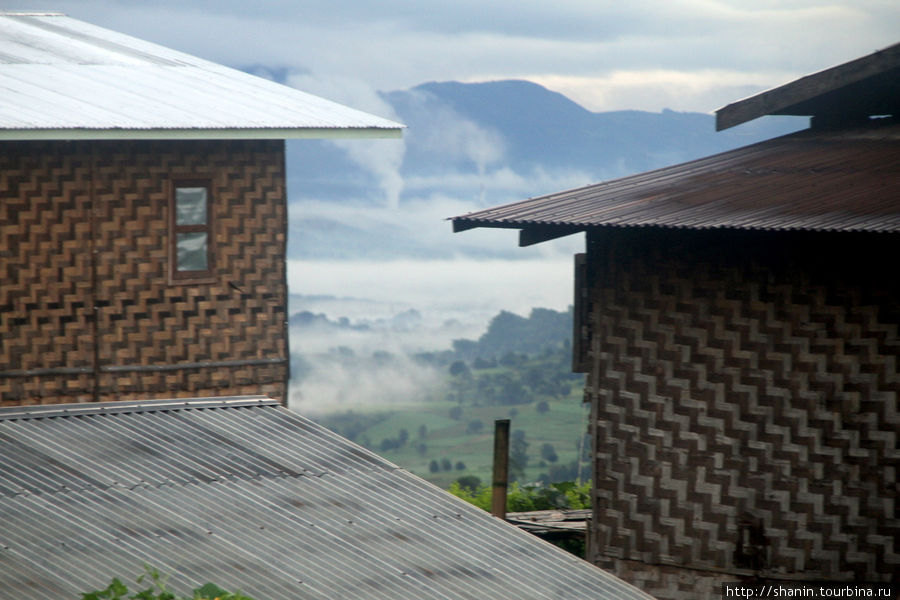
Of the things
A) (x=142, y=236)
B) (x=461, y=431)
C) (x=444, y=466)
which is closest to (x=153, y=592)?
(x=142, y=236)

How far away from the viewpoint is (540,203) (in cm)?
997

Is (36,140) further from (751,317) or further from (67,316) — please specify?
(751,317)

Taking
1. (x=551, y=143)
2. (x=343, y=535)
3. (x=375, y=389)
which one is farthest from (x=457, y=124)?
(x=343, y=535)

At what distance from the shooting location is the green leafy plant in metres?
5.12

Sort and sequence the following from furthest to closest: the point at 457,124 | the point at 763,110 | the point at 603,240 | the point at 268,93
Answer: the point at 457,124
the point at 268,93
the point at 763,110
the point at 603,240

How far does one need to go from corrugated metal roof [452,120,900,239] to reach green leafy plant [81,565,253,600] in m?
4.48

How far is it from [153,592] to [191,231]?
7.30 metres

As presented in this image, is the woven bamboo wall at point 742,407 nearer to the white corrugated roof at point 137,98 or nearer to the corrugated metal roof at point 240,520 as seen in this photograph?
the corrugated metal roof at point 240,520

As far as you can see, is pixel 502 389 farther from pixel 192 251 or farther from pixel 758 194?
pixel 758 194

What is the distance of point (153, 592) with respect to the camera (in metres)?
5.40

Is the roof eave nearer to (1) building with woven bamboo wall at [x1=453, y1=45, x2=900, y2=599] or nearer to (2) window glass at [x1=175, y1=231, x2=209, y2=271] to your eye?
(2) window glass at [x1=175, y1=231, x2=209, y2=271]

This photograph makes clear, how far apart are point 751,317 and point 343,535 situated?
3937 millimetres

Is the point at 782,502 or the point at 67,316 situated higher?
the point at 67,316

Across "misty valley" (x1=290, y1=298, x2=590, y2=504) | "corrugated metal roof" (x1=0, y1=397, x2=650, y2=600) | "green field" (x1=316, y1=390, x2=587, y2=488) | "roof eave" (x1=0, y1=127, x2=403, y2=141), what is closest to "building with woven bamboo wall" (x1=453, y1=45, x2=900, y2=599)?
"corrugated metal roof" (x1=0, y1=397, x2=650, y2=600)
